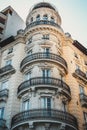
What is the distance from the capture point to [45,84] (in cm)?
2781

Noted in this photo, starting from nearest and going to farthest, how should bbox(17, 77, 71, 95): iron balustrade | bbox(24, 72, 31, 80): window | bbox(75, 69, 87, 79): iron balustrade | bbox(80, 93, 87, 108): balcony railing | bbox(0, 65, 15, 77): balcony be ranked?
bbox(17, 77, 71, 95): iron balustrade
bbox(80, 93, 87, 108): balcony railing
bbox(24, 72, 31, 80): window
bbox(0, 65, 15, 77): balcony
bbox(75, 69, 87, 79): iron balustrade

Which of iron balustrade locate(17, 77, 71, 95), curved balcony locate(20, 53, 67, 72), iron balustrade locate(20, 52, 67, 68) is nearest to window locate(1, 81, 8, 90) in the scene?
curved balcony locate(20, 53, 67, 72)

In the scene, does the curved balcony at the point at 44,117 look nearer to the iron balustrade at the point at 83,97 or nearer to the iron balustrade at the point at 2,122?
the iron balustrade at the point at 2,122

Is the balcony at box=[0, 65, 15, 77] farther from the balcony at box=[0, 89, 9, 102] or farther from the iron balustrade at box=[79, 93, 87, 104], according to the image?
the iron balustrade at box=[79, 93, 87, 104]

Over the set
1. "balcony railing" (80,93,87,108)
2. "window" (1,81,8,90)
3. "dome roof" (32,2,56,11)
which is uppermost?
"dome roof" (32,2,56,11)

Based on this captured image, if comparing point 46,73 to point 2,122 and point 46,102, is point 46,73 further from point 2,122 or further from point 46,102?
point 2,122

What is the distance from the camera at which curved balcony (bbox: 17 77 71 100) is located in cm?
2783

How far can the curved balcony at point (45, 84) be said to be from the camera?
27828 mm

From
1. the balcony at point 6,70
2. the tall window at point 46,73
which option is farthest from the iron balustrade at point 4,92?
the tall window at point 46,73

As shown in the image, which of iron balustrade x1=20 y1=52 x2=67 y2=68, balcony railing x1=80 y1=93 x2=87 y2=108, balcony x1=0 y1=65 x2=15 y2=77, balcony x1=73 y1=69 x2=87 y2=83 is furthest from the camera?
balcony x1=73 y1=69 x2=87 y2=83

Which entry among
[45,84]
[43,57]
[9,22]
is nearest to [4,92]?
[45,84]

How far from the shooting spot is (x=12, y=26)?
50250mm

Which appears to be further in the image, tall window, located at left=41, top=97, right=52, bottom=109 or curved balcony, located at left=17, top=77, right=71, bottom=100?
curved balcony, located at left=17, top=77, right=71, bottom=100

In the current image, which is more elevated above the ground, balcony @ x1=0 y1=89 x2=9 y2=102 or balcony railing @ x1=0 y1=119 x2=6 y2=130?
balcony @ x1=0 y1=89 x2=9 y2=102
